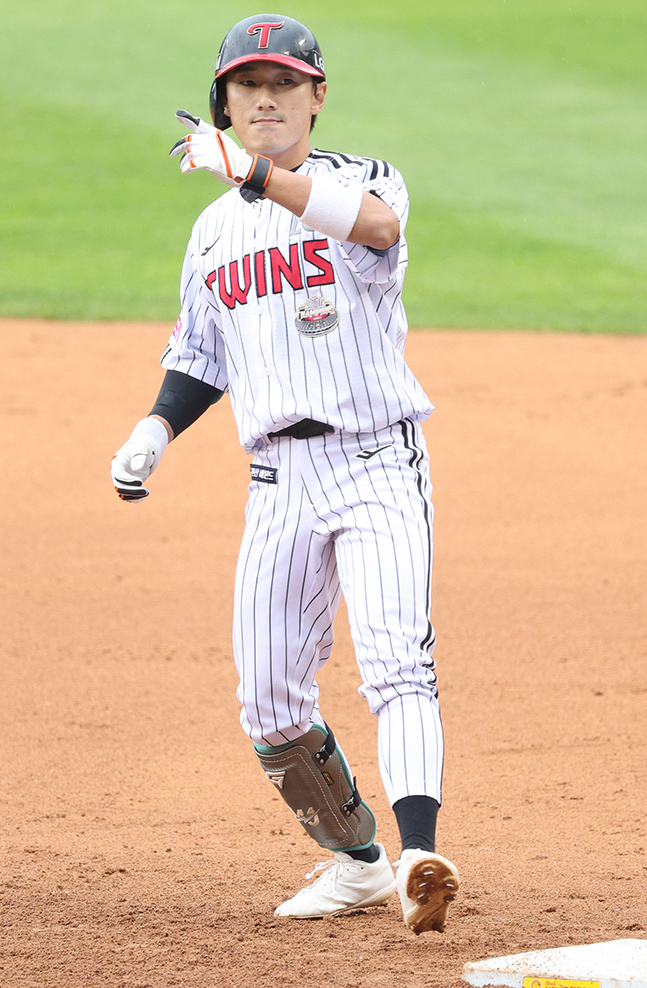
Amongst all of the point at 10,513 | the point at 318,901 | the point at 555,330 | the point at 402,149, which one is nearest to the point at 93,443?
the point at 10,513

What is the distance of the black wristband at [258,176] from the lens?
2.65 m

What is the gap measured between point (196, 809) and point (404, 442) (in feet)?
5.19

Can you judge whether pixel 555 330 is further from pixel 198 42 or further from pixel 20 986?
pixel 198 42

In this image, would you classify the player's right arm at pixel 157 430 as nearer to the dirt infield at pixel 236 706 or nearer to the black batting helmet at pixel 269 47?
the black batting helmet at pixel 269 47

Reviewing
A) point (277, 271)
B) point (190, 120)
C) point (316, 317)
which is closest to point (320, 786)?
point (316, 317)

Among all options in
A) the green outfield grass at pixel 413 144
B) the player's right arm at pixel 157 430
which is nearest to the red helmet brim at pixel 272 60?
the player's right arm at pixel 157 430

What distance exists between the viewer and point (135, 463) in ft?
9.97

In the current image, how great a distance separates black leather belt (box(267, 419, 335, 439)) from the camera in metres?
2.90

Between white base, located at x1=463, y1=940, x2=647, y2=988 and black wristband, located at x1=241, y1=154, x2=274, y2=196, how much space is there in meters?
1.69

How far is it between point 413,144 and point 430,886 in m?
14.8

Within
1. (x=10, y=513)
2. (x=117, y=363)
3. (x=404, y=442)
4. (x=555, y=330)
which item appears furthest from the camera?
(x=555, y=330)

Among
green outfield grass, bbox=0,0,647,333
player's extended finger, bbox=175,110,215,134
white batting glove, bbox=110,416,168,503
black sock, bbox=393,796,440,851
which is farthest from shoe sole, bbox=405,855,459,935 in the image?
green outfield grass, bbox=0,0,647,333

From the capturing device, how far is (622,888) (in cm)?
328

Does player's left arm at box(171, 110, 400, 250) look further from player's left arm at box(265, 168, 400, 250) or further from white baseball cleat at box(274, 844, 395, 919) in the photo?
white baseball cleat at box(274, 844, 395, 919)
